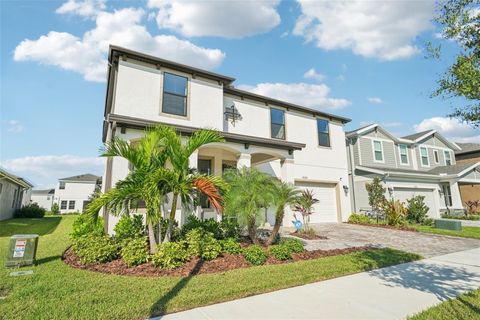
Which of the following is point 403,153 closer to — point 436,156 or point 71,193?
A: point 436,156

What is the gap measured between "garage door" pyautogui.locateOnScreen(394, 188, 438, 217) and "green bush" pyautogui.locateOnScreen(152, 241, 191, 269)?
17.3m

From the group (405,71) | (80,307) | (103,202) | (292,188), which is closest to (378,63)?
(405,71)

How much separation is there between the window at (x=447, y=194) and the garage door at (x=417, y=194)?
6.73 ft

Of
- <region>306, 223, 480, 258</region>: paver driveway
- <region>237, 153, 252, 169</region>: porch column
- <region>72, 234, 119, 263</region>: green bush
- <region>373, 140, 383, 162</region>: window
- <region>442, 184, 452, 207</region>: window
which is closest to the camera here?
<region>72, 234, 119, 263</region>: green bush

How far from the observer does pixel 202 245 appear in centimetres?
654

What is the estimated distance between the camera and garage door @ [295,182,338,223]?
15.8 m

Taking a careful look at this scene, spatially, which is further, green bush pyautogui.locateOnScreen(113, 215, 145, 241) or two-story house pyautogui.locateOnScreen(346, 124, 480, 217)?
two-story house pyautogui.locateOnScreen(346, 124, 480, 217)

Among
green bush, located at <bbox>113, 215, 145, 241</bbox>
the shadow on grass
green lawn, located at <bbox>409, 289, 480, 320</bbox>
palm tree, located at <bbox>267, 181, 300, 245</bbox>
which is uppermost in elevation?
palm tree, located at <bbox>267, 181, 300, 245</bbox>

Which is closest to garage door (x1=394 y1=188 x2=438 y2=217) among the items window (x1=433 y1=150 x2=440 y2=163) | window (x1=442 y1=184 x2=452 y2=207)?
window (x1=442 y1=184 x2=452 y2=207)

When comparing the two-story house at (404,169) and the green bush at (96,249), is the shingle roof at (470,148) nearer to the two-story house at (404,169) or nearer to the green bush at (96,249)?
the two-story house at (404,169)

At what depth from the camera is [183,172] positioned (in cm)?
658

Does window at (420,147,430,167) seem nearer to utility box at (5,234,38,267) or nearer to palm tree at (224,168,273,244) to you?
palm tree at (224,168,273,244)

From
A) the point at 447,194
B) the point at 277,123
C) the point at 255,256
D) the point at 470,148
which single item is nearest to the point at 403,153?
the point at 447,194

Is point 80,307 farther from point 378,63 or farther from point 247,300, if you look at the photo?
point 378,63
